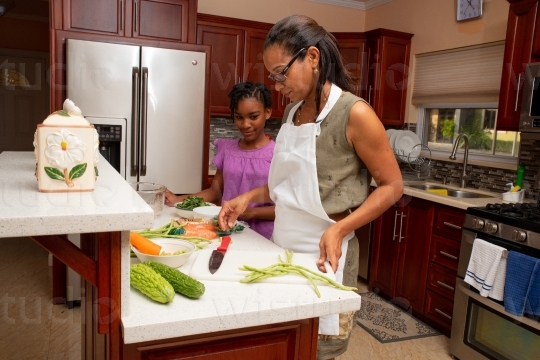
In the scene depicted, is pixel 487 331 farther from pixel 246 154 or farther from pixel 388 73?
pixel 388 73

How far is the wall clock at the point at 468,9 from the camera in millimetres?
3334

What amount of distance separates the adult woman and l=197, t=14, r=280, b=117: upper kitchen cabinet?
7.98ft

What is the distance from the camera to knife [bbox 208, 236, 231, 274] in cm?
110

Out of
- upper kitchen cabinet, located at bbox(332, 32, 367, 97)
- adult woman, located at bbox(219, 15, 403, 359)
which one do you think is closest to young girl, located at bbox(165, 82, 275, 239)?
adult woman, located at bbox(219, 15, 403, 359)

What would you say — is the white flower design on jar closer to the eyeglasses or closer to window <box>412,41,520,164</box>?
the eyeglasses

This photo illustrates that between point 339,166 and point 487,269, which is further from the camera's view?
point 487,269

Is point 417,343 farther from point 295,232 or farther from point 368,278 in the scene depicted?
point 295,232

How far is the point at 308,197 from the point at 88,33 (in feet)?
7.72

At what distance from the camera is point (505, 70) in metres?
2.73

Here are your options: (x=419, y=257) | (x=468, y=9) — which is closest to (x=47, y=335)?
(x=419, y=257)

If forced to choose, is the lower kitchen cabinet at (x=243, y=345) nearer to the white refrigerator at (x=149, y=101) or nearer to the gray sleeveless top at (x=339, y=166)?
the gray sleeveless top at (x=339, y=166)

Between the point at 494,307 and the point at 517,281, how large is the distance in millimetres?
249

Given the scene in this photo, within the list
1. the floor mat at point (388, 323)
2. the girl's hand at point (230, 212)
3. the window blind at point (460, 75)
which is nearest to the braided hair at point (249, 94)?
the girl's hand at point (230, 212)

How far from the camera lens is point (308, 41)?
125cm
